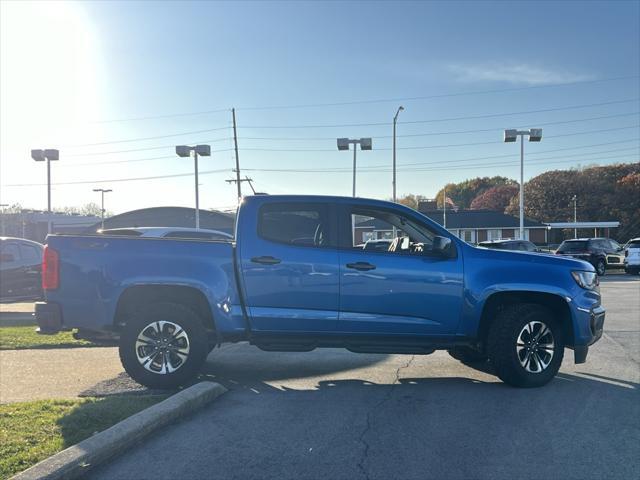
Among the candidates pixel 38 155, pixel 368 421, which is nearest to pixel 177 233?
pixel 368 421

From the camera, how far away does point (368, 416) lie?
16.9 feet

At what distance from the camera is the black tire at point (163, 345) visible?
5.99m

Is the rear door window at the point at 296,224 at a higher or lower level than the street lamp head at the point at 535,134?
lower

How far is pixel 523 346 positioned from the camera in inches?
244

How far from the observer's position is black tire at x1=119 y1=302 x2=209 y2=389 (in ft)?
19.7

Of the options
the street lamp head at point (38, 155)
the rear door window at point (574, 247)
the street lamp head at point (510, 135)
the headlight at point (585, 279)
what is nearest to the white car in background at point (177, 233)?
the headlight at point (585, 279)

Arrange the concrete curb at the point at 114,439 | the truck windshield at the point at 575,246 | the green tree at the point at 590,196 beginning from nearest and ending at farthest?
the concrete curb at the point at 114,439 < the truck windshield at the point at 575,246 < the green tree at the point at 590,196

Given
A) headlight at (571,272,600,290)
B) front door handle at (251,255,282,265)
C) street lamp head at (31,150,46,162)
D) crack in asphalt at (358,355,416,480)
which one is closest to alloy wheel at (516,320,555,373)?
headlight at (571,272,600,290)

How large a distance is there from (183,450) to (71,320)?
2.46 m

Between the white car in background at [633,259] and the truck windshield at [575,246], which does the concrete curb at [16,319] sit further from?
the white car in background at [633,259]

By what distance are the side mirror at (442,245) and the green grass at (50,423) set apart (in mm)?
3308

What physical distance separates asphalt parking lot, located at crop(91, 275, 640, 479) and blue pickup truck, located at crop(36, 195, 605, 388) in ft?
1.86

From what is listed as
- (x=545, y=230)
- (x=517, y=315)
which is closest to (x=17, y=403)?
(x=517, y=315)

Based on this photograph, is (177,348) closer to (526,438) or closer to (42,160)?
(526,438)
